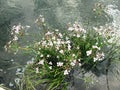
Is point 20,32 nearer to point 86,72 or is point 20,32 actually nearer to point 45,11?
point 86,72

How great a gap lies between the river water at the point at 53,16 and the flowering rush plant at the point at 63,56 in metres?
0.37

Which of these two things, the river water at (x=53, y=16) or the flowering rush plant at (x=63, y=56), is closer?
the flowering rush plant at (x=63, y=56)

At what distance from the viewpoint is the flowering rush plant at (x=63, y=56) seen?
15.3 ft

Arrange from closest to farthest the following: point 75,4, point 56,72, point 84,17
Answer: point 56,72 < point 84,17 < point 75,4

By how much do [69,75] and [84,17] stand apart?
5.11ft

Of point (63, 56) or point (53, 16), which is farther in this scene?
point (53, 16)

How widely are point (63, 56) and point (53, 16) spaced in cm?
172

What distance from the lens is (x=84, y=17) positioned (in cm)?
616

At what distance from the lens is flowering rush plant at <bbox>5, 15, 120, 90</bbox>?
466 centimetres

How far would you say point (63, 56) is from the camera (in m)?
4.70

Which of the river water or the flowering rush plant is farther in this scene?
the river water

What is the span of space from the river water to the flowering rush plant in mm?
366

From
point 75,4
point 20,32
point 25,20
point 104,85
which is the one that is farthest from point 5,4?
point 104,85

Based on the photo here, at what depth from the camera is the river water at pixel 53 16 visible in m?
5.28
